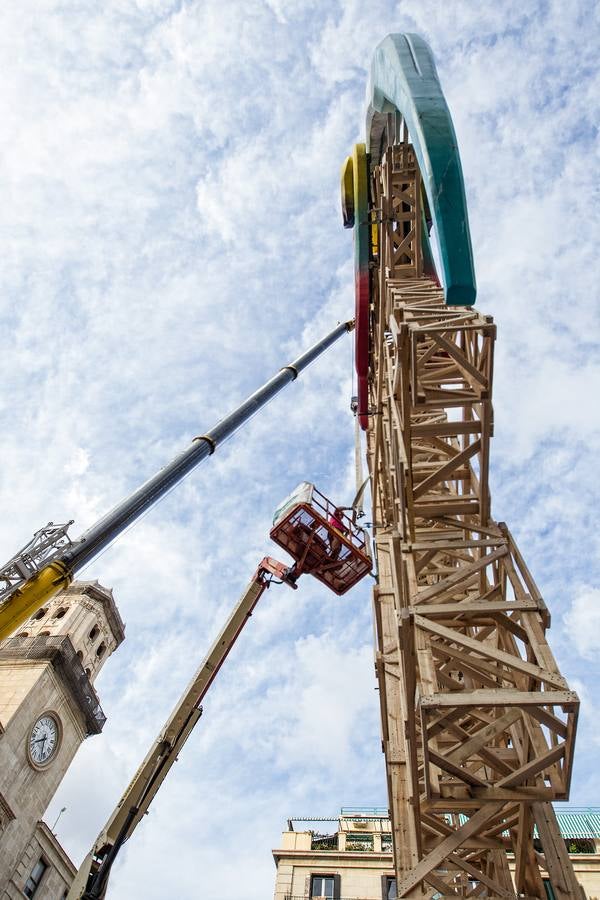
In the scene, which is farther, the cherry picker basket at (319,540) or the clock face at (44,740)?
the clock face at (44,740)

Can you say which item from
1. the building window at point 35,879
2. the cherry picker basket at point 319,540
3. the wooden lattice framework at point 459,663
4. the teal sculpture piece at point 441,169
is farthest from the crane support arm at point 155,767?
the building window at point 35,879

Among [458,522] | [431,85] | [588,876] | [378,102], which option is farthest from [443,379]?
[588,876]

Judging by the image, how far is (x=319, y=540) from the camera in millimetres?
21562

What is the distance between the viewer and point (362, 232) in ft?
58.7

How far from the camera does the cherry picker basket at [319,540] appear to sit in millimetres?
21203

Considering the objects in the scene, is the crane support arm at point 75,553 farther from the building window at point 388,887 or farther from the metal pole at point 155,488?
the building window at point 388,887

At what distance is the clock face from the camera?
32.1 metres

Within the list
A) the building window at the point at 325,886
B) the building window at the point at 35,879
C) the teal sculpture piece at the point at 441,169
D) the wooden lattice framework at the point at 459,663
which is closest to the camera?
the wooden lattice framework at the point at 459,663

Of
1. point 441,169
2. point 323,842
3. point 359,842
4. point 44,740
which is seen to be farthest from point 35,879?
point 441,169

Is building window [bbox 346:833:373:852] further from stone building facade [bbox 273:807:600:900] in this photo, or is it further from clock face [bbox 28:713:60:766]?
clock face [bbox 28:713:60:766]

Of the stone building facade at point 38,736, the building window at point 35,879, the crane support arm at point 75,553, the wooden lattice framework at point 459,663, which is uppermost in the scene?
the stone building facade at point 38,736

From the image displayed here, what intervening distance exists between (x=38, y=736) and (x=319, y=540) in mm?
22007

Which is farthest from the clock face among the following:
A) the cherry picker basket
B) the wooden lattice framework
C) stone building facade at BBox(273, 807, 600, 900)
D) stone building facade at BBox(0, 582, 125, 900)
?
the wooden lattice framework

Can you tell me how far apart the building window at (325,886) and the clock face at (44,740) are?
15564 mm
